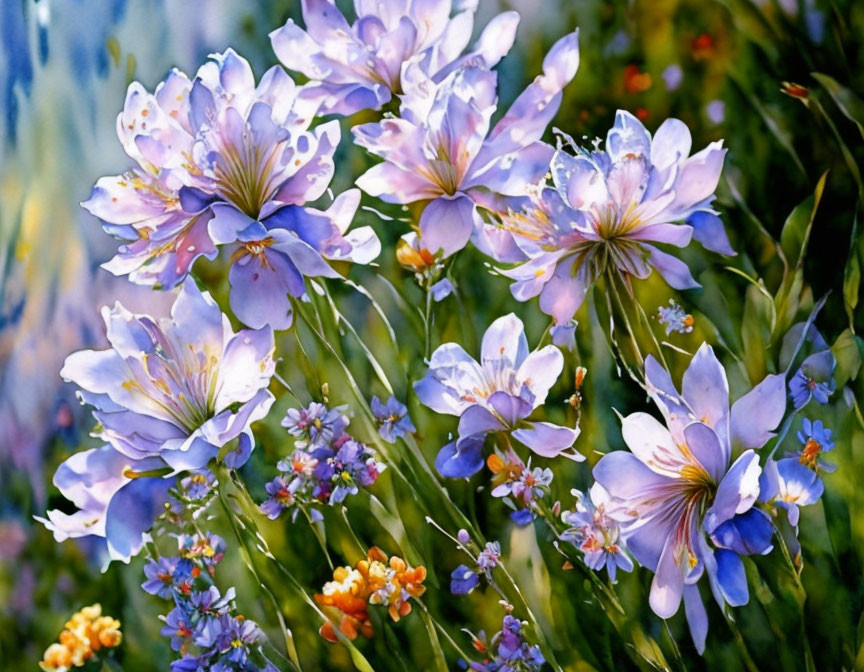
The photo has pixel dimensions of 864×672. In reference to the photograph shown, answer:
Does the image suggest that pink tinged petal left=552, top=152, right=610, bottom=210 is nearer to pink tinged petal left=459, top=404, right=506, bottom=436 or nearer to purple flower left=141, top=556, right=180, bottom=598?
pink tinged petal left=459, top=404, right=506, bottom=436

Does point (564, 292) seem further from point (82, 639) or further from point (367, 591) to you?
point (82, 639)

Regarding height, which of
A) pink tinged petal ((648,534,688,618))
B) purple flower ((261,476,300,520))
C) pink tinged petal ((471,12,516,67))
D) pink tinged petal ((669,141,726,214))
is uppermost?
pink tinged petal ((471,12,516,67))

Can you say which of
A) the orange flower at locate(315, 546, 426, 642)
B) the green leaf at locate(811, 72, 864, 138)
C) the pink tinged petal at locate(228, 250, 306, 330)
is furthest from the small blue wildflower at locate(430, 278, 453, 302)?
the green leaf at locate(811, 72, 864, 138)

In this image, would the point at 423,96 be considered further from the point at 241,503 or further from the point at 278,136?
the point at 241,503

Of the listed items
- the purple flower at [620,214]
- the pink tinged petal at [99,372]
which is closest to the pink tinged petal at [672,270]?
the purple flower at [620,214]

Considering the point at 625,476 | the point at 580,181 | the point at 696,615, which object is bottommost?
the point at 696,615

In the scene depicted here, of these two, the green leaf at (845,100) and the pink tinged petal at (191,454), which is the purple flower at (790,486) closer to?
the green leaf at (845,100)

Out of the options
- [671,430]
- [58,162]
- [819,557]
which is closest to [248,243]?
[58,162]

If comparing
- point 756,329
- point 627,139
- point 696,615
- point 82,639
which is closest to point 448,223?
point 627,139
